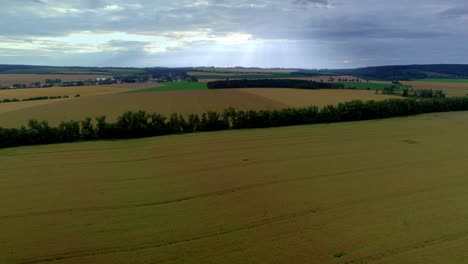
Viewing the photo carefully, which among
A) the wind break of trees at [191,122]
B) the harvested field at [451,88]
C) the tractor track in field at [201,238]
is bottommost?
the tractor track in field at [201,238]

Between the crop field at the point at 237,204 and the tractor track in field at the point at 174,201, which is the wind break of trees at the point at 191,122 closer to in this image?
the crop field at the point at 237,204

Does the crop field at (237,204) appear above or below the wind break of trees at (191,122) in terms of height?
below

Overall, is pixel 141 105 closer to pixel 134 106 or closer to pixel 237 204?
pixel 134 106

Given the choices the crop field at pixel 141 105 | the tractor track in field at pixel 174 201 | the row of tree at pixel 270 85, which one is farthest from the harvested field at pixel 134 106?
the tractor track in field at pixel 174 201

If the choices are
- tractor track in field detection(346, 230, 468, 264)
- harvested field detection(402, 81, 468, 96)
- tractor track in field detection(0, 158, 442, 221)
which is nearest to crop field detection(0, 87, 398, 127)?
tractor track in field detection(0, 158, 442, 221)

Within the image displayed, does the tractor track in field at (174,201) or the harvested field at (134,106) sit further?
the harvested field at (134,106)

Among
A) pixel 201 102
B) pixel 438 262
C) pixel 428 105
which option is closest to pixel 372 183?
pixel 438 262

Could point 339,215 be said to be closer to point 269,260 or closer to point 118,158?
point 269,260

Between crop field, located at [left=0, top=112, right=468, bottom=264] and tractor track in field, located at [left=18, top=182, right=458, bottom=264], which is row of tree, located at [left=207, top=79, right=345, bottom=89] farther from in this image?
tractor track in field, located at [left=18, top=182, right=458, bottom=264]
